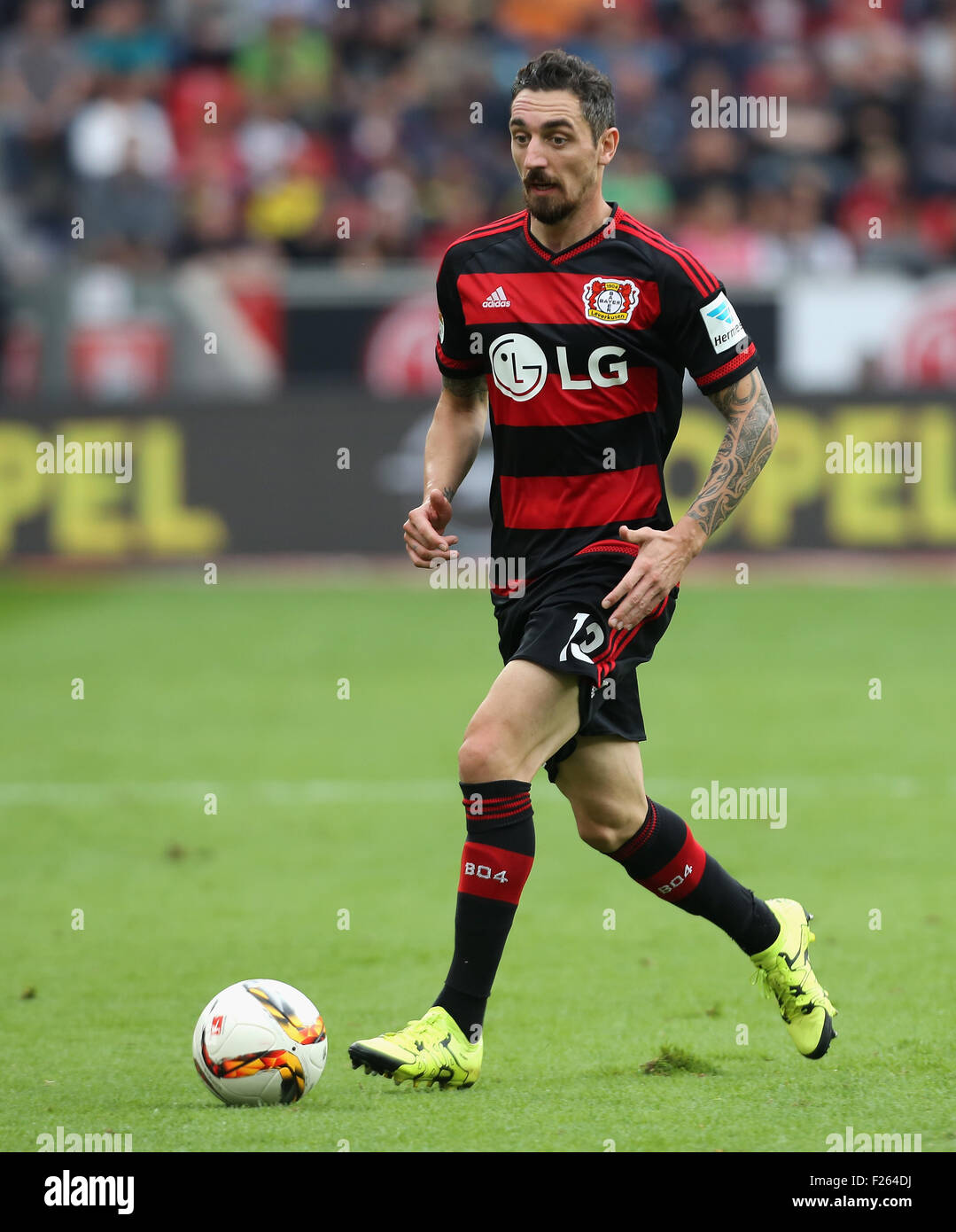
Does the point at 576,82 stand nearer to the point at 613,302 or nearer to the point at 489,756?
the point at 613,302

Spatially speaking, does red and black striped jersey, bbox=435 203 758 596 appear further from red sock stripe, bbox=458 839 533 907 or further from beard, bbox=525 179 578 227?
red sock stripe, bbox=458 839 533 907

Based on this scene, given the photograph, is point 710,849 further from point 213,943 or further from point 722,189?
point 722,189

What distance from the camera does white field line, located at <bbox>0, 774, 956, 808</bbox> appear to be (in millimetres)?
8133

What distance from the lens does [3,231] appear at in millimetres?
17469

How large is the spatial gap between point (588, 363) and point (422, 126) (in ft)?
45.9

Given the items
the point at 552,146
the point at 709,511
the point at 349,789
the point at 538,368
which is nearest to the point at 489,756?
the point at 709,511

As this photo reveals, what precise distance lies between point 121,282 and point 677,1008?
10.9 meters

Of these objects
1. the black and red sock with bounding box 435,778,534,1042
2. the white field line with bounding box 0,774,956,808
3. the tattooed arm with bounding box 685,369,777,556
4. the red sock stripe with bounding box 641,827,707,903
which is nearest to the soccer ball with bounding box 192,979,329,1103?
the black and red sock with bounding box 435,778,534,1042

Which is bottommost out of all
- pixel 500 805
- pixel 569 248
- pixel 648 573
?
pixel 500 805

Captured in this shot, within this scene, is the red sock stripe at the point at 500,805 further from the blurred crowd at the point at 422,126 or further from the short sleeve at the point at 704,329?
the blurred crowd at the point at 422,126

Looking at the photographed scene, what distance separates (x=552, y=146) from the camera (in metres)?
4.43

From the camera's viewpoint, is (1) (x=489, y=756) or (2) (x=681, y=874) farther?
(2) (x=681, y=874)

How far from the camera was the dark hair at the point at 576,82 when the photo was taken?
14.5ft

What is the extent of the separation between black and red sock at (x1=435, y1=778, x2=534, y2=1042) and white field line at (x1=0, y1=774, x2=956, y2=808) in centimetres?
359
